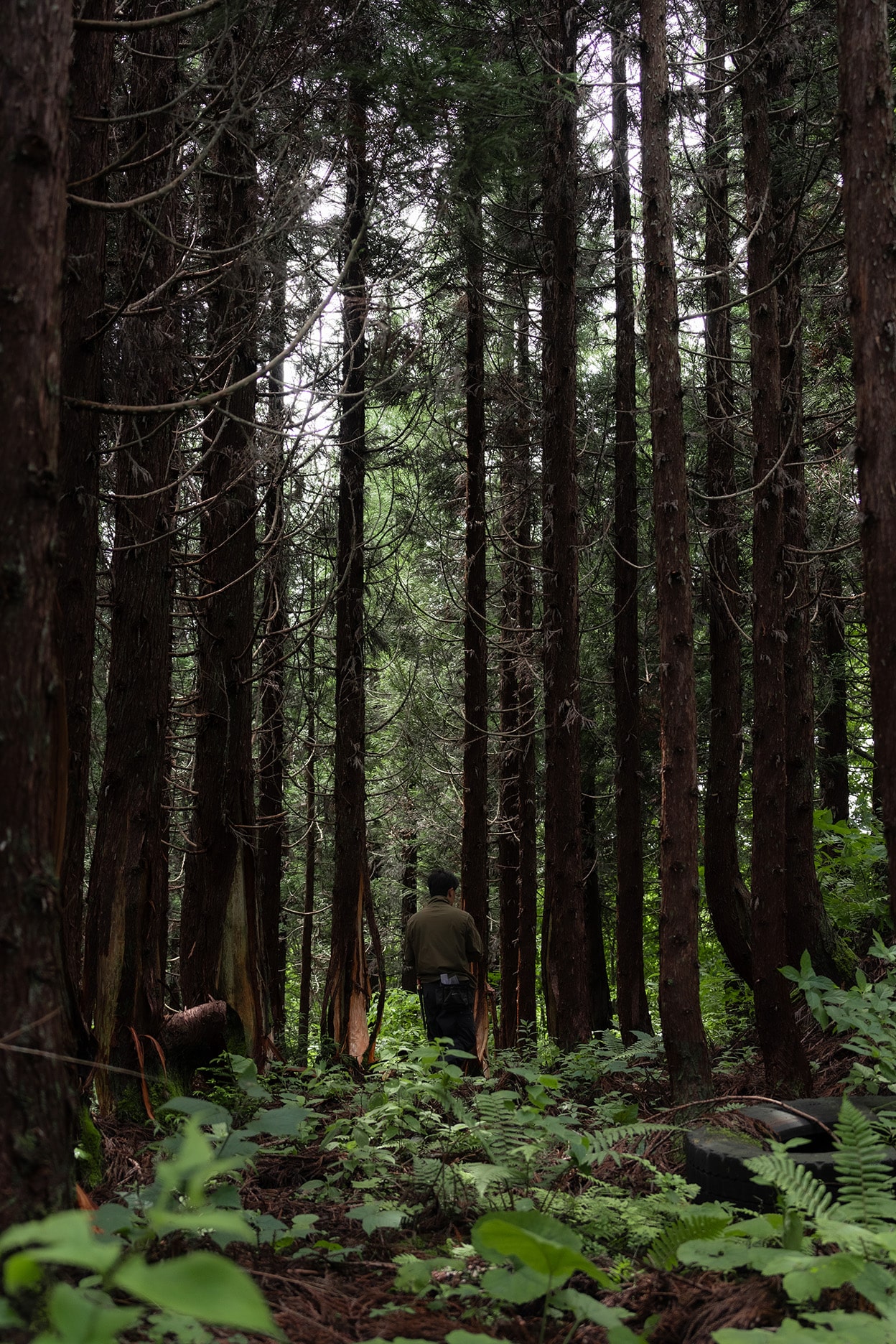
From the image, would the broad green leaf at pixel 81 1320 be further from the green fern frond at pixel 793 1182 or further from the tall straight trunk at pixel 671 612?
the tall straight trunk at pixel 671 612

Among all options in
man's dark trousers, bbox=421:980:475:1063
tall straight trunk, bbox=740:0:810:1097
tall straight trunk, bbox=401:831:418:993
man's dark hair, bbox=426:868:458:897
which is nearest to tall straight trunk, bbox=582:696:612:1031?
tall straight trunk, bbox=401:831:418:993

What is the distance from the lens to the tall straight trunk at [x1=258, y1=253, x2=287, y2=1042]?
9.72 meters

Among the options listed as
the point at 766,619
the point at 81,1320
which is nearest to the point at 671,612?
the point at 766,619

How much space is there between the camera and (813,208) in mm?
12648

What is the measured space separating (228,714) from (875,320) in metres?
5.67

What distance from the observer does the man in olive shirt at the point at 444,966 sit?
980 centimetres

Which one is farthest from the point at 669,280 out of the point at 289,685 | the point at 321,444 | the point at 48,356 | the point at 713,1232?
the point at 289,685

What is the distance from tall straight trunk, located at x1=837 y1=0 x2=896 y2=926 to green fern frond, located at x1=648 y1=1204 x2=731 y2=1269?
77.0 inches

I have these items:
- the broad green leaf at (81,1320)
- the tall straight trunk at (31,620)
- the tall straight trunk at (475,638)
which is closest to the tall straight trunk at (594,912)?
the tall straight trunk at (475,638)

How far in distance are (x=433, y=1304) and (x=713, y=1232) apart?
1.07 m

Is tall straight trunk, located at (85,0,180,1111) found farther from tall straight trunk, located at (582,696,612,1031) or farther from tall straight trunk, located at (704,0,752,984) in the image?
tall straight trunk, located at (582,696,612,1031)

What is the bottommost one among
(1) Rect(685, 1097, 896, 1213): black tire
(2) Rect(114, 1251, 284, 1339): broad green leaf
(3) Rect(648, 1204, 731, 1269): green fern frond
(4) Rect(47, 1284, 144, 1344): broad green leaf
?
(1) Rect(685, 1097, 896, 1213): black tire

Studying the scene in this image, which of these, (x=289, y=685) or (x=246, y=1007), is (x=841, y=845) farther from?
(x=289, y=685)

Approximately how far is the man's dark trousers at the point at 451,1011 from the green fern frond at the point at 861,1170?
22.0 ft
